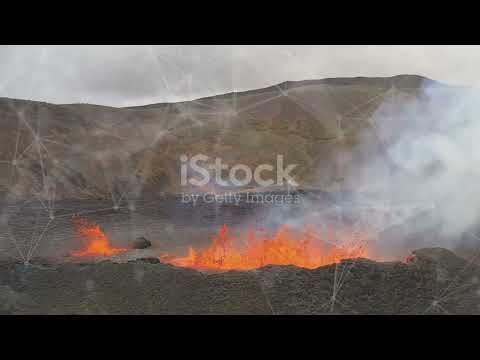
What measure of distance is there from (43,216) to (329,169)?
20.3 meters

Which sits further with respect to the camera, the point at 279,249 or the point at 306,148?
the point at 306,148

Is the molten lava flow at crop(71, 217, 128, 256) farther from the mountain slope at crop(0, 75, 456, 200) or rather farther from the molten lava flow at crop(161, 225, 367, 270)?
the mountain slope at crop(0, 75, 456, 200)

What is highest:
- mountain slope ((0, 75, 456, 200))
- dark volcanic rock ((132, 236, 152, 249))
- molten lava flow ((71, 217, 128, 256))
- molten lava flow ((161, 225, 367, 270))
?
mountain slope ((0, 75, 456, 200))

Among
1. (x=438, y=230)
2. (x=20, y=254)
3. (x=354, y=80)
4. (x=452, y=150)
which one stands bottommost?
(x=20, y=254)

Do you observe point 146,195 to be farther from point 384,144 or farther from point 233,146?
point 384,144

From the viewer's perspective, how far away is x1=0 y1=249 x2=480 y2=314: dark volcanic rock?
26.6 ft

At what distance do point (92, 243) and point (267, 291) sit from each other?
7.99m

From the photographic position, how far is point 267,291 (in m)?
8.17

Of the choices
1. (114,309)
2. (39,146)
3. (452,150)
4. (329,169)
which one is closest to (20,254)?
(114,309)

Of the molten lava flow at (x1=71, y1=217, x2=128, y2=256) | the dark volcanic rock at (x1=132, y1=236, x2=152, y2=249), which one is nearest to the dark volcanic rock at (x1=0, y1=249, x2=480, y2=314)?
the molten lava flow at (x1=71, y1=217, x2=128, y2=256)

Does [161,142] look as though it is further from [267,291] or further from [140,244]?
[267,291]

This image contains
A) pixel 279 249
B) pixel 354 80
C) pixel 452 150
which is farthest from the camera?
pixel 354 80

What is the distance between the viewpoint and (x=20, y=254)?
1340 centimetres

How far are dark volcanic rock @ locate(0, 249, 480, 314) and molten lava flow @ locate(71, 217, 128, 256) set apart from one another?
400 centimetres
